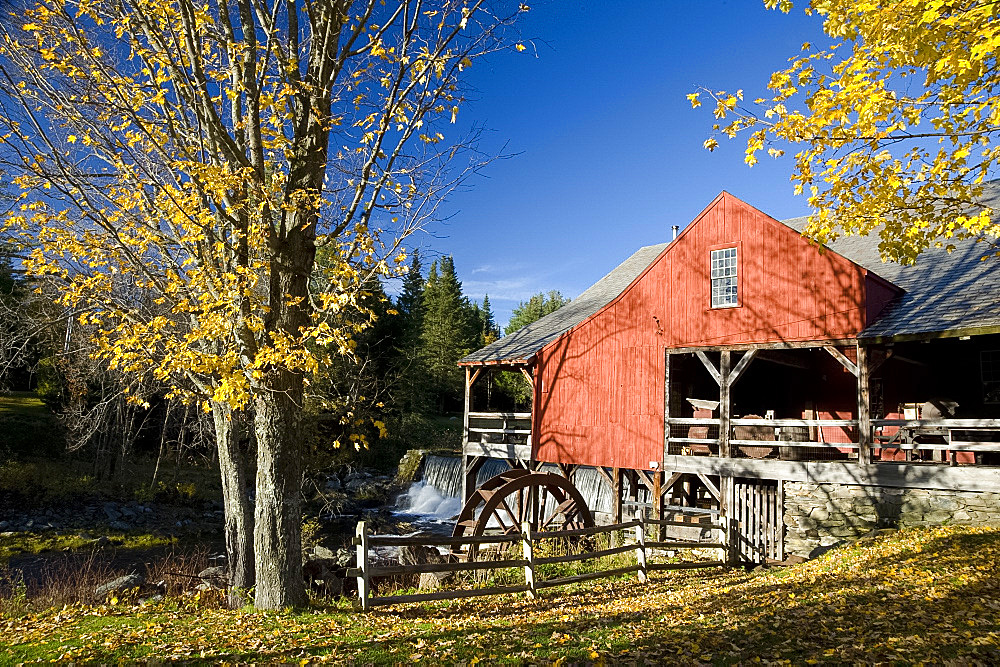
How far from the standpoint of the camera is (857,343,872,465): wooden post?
12.4 m

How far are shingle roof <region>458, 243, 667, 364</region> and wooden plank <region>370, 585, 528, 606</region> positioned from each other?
31.8ft

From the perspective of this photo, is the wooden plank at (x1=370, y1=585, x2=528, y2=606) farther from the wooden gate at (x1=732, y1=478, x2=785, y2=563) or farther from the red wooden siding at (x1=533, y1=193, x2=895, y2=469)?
the red wooden siding at (x1=533, y1=193, x2=895, y2=469)

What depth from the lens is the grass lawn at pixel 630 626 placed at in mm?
6270

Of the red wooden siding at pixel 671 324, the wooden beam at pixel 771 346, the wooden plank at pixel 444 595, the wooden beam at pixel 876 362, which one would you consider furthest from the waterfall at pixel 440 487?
the wooden plank at pixel 444 595

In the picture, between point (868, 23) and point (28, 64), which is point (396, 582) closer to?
point (28, 64)

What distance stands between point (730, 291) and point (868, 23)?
8.68 m

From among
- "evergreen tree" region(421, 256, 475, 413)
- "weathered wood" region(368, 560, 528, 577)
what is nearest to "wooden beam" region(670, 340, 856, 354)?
"weathered wood" region(368, 560, 528, 577)

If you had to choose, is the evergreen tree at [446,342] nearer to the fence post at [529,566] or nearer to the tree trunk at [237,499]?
the tree trunk at [237,499]

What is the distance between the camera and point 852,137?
25.1 feet

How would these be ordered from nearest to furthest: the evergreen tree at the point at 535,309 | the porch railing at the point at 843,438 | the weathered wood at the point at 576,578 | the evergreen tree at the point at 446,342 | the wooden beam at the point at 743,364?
the weathered wood at the point at 576,578 → the porch railing at the point at 843,438 → the wooden beam at the point at 743,364 → the evergreen tree at the point at 446,342 → the evergreen tree at the point at 535,309

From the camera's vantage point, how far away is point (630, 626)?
7.57m

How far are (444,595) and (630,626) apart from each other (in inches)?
103

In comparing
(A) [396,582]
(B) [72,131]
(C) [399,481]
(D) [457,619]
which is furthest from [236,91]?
(C) [399,481]

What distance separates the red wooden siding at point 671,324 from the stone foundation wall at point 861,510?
3167 mm
